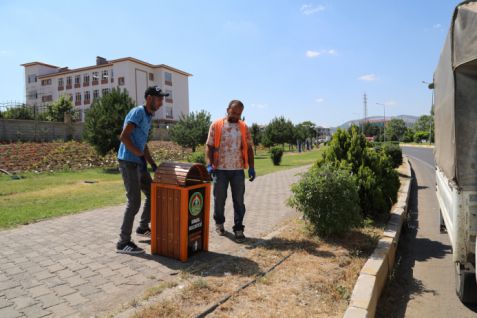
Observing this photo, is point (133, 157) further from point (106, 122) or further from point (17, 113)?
point (17, 113)

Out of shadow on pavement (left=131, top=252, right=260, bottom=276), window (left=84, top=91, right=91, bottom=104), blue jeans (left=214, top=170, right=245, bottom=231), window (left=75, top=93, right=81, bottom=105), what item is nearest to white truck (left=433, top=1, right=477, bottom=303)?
shadow on pavement (left=131, top=252, right=260, bottom=276)

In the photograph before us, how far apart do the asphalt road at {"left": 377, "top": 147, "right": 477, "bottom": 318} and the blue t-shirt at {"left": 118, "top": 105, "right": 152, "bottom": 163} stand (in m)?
3.28

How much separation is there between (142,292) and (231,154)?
2.29m

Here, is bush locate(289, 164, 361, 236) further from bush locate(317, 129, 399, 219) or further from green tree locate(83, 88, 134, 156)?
green tree locate(83, 88, 134, 156)

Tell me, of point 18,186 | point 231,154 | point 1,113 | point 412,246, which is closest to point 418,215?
point 412,246

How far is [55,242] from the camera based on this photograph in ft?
16.2

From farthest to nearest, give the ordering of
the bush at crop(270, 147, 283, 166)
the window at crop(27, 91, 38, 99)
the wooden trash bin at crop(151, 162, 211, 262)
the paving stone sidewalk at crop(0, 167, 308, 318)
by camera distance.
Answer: the window at crop(27, 91, 38, 99)
the bush at crop(270, 147, 283, 166)
the wooden trash bin at crop(151, 162, 211, 262)
the paving stone sidewalk at crop(0, 167, 308, 318)

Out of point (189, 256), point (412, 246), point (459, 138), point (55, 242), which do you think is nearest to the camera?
point (459, 138)

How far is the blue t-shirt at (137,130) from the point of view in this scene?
4309mm

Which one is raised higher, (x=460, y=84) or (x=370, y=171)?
(x=460, y=84)

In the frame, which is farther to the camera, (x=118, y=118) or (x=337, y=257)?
(x=118, y=118)

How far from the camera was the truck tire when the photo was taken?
11.4 feet

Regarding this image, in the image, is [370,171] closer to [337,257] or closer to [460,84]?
[337,257]

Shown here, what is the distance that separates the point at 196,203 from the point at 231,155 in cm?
104
